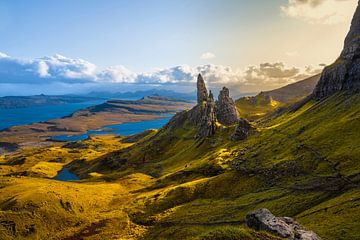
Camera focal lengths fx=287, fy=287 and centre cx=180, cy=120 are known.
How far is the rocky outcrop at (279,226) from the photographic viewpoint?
50906mm

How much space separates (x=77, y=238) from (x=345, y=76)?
17988 cm

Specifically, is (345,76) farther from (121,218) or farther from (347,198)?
(121,218)

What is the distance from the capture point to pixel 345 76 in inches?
7279

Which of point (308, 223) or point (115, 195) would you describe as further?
point (115, 195)

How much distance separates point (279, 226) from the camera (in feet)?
173

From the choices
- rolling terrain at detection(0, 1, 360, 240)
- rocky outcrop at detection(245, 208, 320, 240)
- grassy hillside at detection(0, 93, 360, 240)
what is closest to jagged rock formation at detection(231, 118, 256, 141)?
rolling terrain at detection(0, 1, 360, 240)

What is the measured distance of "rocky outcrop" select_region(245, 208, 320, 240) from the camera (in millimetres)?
50906

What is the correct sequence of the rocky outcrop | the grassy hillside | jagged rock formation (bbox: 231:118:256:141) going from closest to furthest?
the rocky outcrop → the grassy hillside → jagged rock formation (bbox: 231:118:256:141)

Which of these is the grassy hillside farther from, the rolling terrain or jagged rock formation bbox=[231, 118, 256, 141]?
jagged rock formation bbox=[231, 118, 256, 141]

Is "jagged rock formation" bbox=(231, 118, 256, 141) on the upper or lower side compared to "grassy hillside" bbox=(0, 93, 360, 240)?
upper

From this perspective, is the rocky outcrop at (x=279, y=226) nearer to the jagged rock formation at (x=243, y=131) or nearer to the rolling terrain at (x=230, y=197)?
the rolling terrain at (x=230, y=197)

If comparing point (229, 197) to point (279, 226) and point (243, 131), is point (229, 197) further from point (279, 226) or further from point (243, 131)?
point (243, 131)

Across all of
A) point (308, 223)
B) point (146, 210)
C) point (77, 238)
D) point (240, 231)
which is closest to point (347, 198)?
point (308, 223)

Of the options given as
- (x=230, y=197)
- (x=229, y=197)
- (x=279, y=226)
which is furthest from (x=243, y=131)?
(x=279, y=226)
